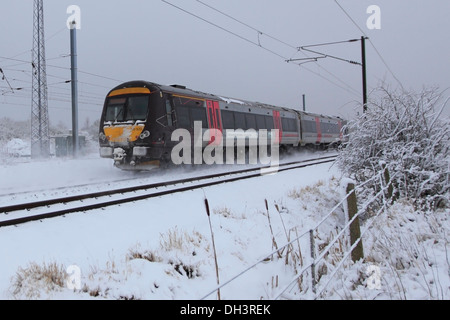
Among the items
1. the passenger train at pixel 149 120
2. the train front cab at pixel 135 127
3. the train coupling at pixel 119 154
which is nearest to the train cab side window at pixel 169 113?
the passenger train at pixel 149 120

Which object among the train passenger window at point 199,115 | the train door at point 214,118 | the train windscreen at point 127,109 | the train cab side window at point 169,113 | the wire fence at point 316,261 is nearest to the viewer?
the wire fence at point 316,261

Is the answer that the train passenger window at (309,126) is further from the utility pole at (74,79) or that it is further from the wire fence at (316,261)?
the wire fence at (316,261)

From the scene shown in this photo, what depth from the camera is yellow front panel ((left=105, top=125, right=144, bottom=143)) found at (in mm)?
11547

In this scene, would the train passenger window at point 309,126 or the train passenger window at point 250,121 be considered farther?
the train passenger window at point 309,126

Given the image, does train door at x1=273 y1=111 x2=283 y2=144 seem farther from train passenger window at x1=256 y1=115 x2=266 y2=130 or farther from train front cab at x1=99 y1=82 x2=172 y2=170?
train front cab at x1=99 y1=82 x2=172 y2=170

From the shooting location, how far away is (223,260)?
179 inches

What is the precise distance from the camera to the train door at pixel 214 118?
45.7ft

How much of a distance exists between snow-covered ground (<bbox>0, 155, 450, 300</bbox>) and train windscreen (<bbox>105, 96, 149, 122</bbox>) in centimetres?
471

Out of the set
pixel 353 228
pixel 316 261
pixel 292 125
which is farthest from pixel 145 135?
pixel 292 125

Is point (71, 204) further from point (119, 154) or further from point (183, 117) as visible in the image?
point (183, 117)

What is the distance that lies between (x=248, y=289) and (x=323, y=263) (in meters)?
1.12

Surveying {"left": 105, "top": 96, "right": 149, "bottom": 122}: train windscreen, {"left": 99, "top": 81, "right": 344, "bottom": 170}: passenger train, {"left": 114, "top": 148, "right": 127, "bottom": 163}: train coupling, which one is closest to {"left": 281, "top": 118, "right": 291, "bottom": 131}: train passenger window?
{"left": 99, "top": 81, "right": 344, "bottom": 170}: passenger train

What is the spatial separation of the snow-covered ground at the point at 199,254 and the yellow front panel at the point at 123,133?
4.24 m
